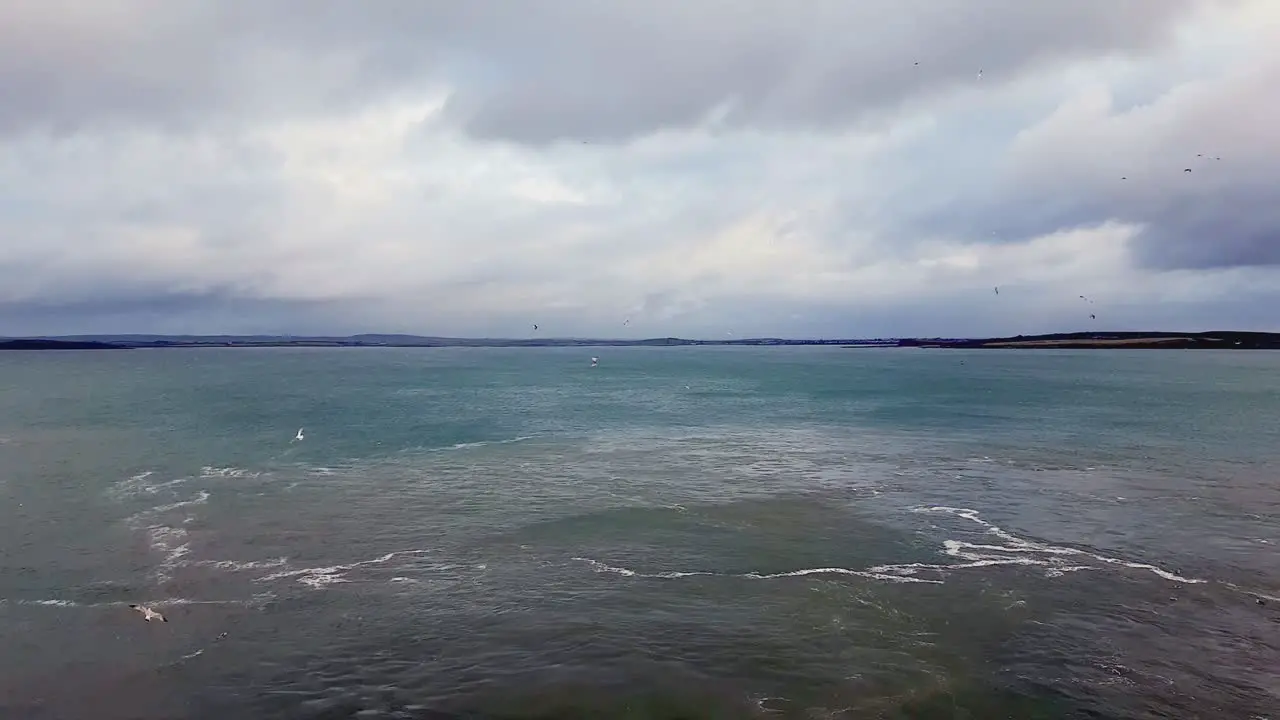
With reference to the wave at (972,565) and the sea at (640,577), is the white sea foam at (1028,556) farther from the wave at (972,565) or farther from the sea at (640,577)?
the sea at (640,577)

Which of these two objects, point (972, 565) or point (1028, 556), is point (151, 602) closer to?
point (972, 565)

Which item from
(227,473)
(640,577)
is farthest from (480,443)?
(640,577)

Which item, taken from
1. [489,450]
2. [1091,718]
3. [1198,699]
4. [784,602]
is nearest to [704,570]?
[784,602]

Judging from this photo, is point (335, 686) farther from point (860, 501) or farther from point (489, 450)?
point (489, 450)

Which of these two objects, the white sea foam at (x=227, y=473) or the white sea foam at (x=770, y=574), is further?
the white sea foam at (x=227, y=473)

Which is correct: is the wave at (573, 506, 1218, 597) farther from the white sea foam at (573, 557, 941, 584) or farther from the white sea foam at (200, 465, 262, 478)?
the white sea foam at (200, 465, 262, 478)

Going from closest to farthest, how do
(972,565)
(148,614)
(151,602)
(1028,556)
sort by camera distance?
(148,614)
(151,602)
(972,565)
(1028,556)

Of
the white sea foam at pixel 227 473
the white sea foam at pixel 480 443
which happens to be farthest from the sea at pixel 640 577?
the white sea foam at pixel 480 443
